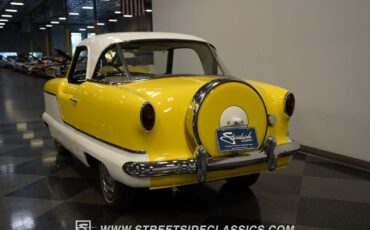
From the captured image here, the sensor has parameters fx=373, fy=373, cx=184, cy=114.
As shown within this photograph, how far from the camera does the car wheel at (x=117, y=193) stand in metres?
3.00

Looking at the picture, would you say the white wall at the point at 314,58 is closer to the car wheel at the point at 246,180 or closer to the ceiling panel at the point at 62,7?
the car wheel at the point at 246,180

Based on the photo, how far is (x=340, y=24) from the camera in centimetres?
430

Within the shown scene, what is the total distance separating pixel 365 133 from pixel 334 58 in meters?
0.94

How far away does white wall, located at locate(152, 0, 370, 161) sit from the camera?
4164 mm

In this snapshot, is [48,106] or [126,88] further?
[48,106]

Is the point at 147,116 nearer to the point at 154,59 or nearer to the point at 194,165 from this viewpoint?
the point at 194,165

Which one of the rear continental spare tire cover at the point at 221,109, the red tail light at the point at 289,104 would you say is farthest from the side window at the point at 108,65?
the red tail light at the point at 289,104

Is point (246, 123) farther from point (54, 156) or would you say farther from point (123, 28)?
point (123, 28)

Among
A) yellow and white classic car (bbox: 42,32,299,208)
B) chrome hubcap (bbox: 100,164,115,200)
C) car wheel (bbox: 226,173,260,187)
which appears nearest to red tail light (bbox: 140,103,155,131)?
yellow and white classic car (bbox: 42,32,299,208)

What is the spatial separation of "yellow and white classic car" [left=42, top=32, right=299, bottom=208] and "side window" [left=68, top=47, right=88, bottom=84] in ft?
1.69

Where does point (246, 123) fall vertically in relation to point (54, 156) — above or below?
above

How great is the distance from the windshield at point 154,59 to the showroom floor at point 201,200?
1.13 meters

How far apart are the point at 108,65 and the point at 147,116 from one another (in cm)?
110

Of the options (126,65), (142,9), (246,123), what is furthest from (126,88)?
(142,9)
